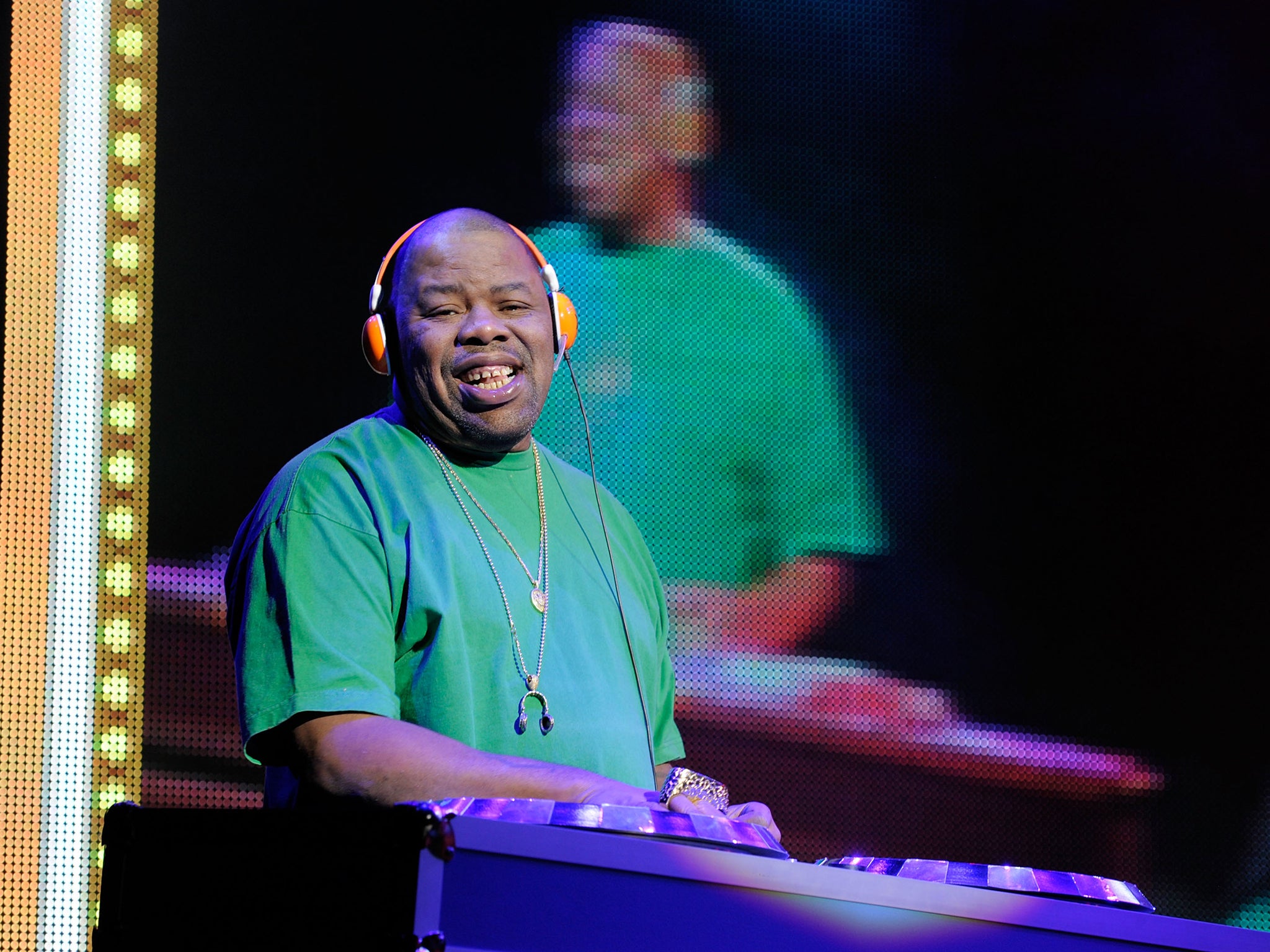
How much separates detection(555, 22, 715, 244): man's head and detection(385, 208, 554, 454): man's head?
1.04 m

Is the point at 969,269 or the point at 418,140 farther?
the point at 969,269

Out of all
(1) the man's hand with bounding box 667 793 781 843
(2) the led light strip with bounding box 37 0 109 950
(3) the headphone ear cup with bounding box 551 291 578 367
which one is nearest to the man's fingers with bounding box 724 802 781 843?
(1) the man's hand with bounding box 667 793 781 843

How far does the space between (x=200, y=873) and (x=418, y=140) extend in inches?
72.9

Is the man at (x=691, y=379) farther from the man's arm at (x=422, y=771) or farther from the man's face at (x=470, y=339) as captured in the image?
the man's arm at (x=422, y=771)

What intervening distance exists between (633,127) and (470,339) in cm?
127

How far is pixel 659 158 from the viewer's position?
2809mm

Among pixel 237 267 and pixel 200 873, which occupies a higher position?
pixel 237 267

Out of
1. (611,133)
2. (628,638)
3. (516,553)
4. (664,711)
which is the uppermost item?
(611,133)

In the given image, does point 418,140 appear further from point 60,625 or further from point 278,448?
point 60,625

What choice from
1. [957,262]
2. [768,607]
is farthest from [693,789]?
[957,262]

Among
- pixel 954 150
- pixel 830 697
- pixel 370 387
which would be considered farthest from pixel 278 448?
pixel 954 150

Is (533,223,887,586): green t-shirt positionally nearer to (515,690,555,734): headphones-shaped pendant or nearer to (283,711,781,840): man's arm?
(515,690,555,734): headphones-shaped pendant

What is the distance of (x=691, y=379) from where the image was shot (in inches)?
108

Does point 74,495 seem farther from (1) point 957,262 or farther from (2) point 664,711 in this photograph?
(1) point 957,262
